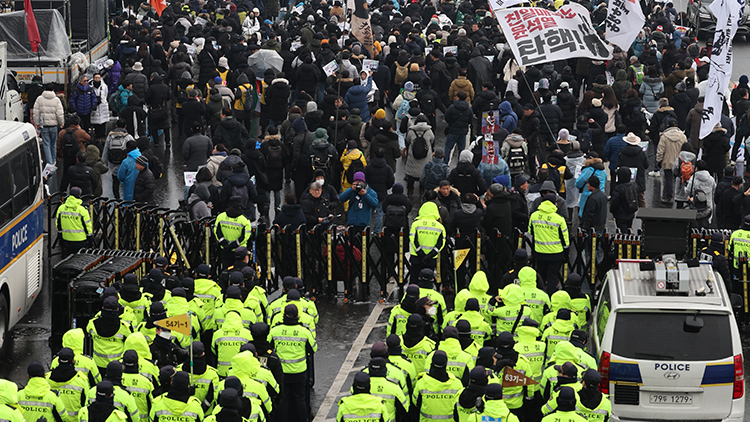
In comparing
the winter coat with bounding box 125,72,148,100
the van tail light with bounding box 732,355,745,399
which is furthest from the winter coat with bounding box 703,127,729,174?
the winter coat with bounding box 125,72,148,100

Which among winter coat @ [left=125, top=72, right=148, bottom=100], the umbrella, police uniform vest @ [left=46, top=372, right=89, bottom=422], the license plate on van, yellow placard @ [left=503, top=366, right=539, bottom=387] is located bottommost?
police uniform vest @ [left=46, top=372, right=89, bottom=422]

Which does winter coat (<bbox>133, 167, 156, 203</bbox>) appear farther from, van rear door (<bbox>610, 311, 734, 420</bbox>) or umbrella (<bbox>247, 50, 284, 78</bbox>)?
van rear door (<bbox>610, 311, 734, 420</bbox>)

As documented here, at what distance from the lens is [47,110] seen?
23.1 metres

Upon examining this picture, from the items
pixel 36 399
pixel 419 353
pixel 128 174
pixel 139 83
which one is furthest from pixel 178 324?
pixel 139 83

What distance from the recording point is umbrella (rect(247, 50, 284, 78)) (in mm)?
26875

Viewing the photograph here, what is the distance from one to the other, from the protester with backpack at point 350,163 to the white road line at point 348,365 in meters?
3.31

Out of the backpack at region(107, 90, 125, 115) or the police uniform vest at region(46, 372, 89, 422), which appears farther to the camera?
the backpack at region(107, 90, 125, 115)

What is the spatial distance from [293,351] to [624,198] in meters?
7.79

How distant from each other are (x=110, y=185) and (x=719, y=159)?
38.0ft

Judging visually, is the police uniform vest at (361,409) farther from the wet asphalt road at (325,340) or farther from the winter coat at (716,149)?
the winter coat at (716,149)

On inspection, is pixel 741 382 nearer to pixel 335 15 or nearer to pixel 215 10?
pixel 335 15

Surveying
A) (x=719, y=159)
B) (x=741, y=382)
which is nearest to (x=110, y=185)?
(x=719, y=159)

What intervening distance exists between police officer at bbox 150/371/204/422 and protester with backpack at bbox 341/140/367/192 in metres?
9.29

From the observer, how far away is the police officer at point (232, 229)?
1708cm
